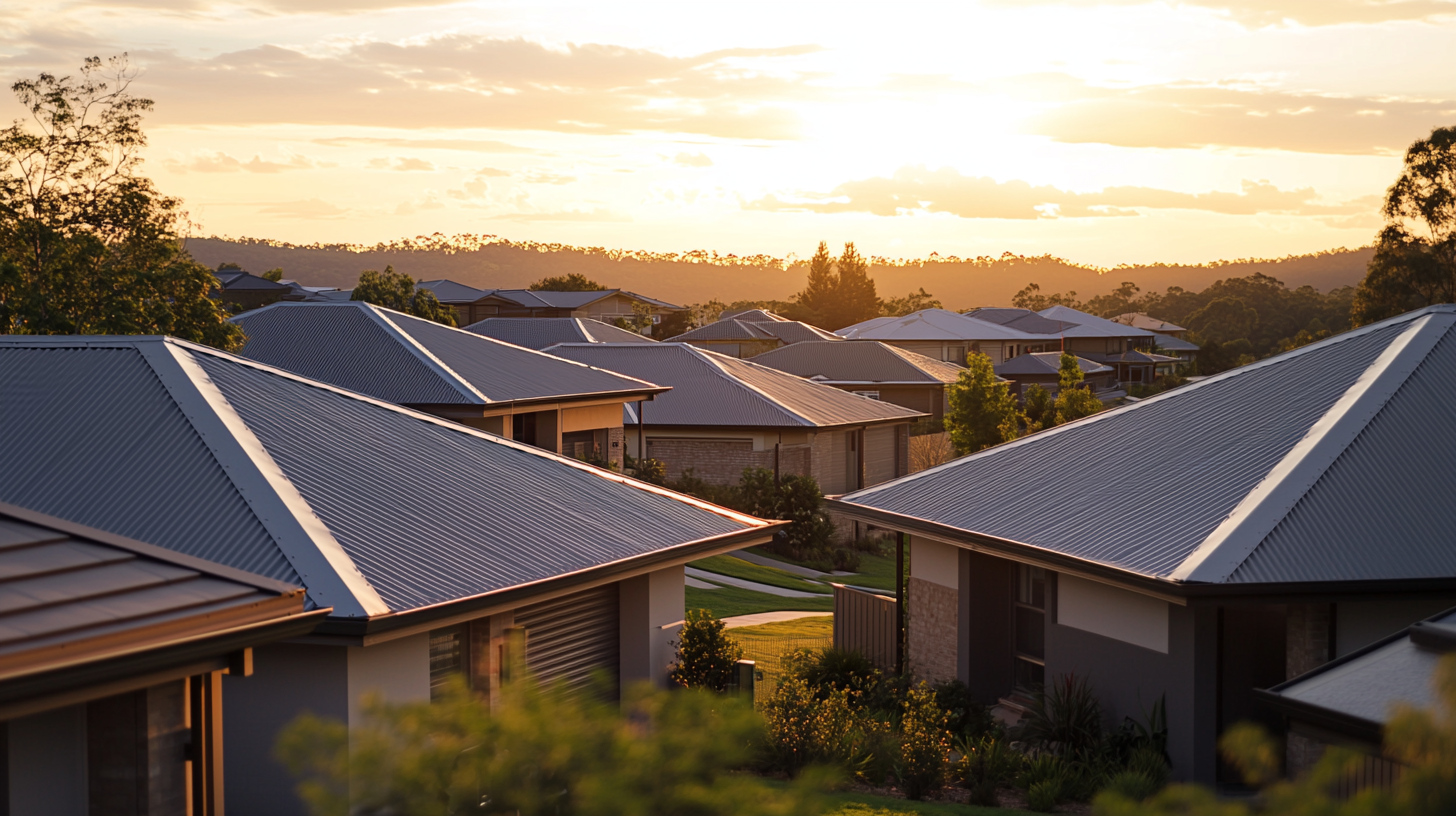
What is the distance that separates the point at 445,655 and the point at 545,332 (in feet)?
169

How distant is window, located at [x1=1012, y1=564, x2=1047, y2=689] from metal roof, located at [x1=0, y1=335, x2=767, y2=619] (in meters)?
3.84

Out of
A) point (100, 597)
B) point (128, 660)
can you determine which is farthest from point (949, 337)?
point (128, 660)

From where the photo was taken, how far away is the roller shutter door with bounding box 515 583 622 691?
47.1ft

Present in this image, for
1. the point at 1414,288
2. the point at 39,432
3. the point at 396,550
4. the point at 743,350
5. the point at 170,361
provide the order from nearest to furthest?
the point at 396,550
the point at 39,432
the point at 170,361
the point at 1414,288
the point at 743,350

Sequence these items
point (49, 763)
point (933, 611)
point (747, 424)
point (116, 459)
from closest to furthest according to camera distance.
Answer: point (49, 763) < point (116, 459) < point (933, 611) < point (747, 424)

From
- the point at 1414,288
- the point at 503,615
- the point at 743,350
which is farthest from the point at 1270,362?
the point at 743,350

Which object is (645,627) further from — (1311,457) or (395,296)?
Result: (395,296)

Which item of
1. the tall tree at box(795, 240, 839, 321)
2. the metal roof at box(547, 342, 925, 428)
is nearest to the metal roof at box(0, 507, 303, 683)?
the metal roof at box(547, 342, 925, 428)

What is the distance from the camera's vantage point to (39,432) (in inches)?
527

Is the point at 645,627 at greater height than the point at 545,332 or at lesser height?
lesser

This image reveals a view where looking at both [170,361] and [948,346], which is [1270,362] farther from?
[948,346]

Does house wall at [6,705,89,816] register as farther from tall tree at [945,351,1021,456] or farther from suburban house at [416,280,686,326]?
suburban house at [416,280,686,326]

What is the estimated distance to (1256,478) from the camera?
49.2ft

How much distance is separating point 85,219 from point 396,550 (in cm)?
1886
